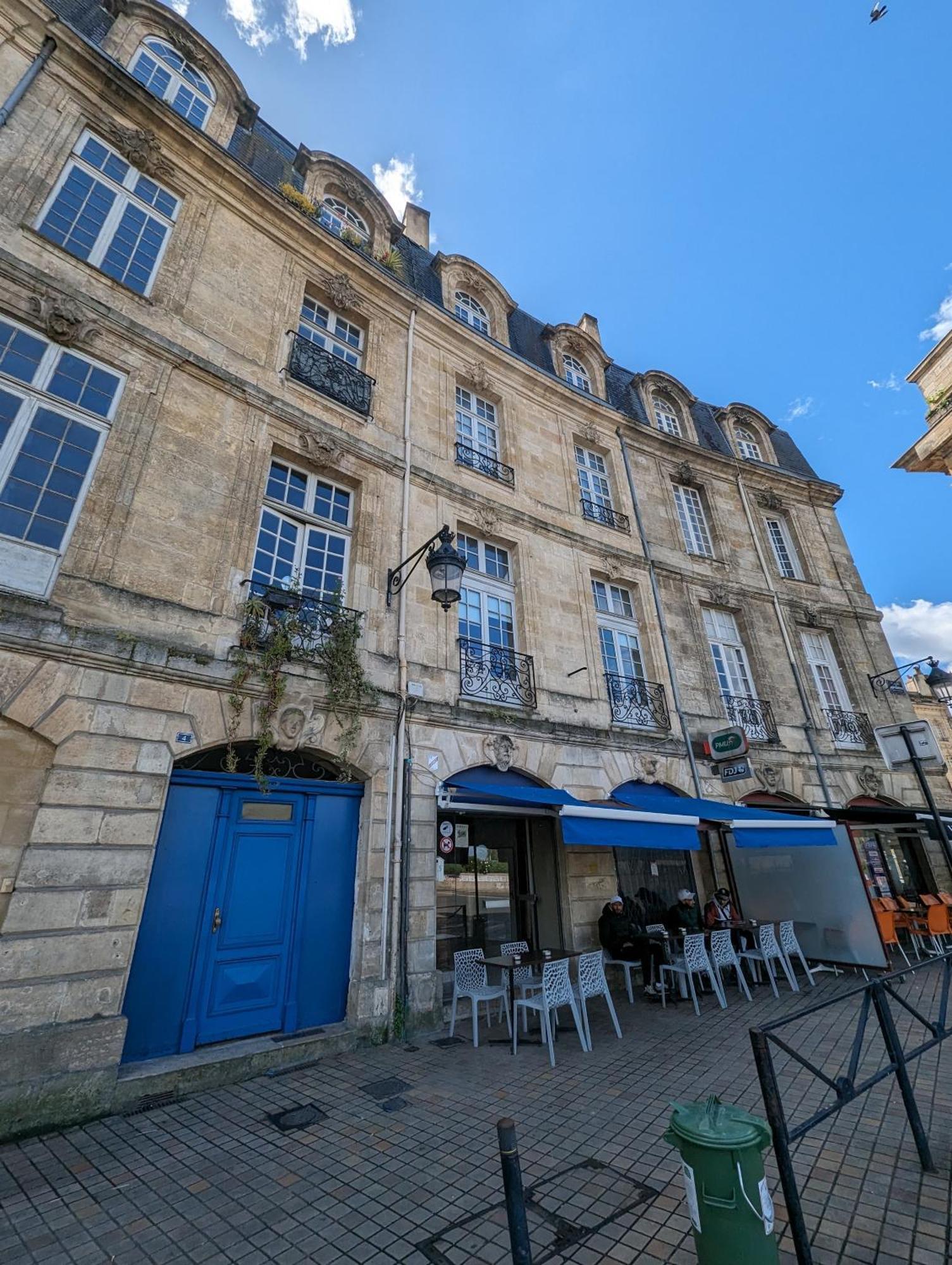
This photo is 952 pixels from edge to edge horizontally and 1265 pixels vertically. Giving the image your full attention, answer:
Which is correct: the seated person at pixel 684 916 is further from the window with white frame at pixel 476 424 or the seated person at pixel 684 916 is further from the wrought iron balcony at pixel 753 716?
the window with white frame at pixel 476 424

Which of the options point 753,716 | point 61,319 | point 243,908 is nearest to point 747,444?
point 753,716

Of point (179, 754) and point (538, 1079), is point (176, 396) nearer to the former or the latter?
point (179, 754)

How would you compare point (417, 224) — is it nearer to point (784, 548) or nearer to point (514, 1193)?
point (784, 548)

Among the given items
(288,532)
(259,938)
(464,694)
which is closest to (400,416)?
(288,532)

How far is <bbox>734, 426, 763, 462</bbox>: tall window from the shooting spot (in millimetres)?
15281

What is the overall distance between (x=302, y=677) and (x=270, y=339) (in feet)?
16.0

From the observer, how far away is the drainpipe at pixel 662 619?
30.0 ft

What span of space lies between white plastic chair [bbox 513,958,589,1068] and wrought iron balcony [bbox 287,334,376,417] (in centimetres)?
743

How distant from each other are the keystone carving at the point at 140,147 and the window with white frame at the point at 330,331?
222 cm

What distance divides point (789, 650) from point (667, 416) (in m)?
6.85

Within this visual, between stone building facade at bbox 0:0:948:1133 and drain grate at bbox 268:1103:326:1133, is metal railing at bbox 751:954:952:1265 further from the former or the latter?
stone building facade at bbox 0:0:948:1133

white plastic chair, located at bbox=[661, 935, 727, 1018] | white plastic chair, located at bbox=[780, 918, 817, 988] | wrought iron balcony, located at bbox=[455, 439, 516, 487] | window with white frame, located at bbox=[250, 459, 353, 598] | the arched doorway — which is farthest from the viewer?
wrought iron balcony, located at bbox=[455, 439, 516, 487]

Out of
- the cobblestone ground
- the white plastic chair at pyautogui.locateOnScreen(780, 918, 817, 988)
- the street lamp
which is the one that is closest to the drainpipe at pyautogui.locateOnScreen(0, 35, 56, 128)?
the street lamp

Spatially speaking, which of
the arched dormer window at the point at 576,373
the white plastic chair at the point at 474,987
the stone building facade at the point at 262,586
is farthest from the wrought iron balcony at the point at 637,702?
the arched dormer window at the point at 576,373
